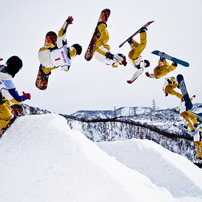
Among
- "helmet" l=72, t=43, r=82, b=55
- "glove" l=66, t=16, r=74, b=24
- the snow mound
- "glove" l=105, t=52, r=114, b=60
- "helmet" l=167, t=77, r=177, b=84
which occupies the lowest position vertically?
the snow mound

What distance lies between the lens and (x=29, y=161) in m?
4.19

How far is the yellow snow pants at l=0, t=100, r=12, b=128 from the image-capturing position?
18.7 ft

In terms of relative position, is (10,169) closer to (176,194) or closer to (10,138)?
(10,138)

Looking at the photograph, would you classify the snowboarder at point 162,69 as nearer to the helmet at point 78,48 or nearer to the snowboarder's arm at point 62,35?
the helmet at point 78,48

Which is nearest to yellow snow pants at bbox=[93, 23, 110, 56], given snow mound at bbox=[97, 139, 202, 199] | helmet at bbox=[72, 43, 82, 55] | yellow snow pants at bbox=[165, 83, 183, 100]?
helmet at bbox=[72, 43, 82, 55]

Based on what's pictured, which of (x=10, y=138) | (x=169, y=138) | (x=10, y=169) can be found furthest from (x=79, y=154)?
(x=169, y=138)

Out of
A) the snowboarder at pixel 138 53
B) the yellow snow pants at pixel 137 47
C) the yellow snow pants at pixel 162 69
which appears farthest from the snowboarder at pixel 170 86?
the yellow snow pants at pixel 137 47

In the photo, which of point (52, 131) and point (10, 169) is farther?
point (52, 131)

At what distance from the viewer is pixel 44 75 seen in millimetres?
3713

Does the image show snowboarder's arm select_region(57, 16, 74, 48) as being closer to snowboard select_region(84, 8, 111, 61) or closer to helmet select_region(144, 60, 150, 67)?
snowboard select_region(84, 8, 111, 61)

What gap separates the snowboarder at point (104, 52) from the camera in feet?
11.8

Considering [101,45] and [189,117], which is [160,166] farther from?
[101,45]

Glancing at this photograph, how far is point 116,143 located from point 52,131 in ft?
20.9

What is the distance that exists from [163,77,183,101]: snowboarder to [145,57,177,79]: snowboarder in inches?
62.7
